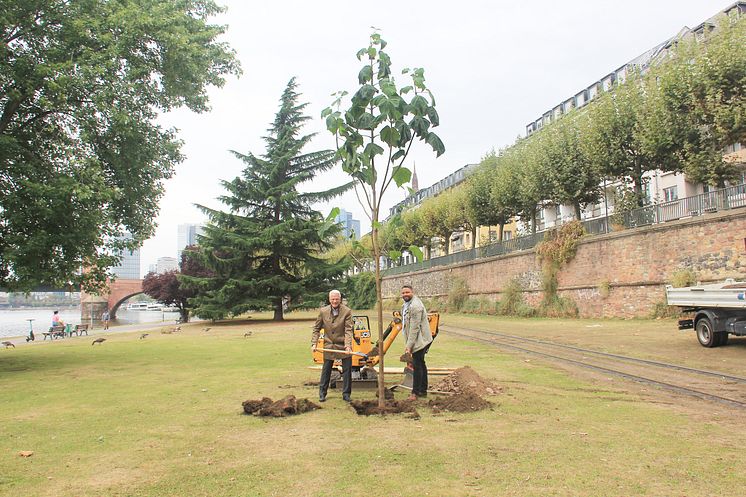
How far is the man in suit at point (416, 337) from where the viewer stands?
848 centimetres

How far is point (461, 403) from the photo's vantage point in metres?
7.68

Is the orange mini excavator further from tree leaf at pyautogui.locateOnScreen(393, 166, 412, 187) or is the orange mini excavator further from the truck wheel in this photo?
the truck wheel

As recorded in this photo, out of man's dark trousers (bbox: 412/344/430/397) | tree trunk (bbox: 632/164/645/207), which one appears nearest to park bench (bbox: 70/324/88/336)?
man's dark trousers (bbox: 412/344/430/397)

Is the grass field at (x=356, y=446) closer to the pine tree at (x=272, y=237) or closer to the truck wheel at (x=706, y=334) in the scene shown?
the truck wheel at (x=706, y=334)

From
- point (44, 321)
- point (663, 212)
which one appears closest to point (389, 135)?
point (663, 212)

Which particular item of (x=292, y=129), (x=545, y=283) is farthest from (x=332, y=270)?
(x=545, y=283)

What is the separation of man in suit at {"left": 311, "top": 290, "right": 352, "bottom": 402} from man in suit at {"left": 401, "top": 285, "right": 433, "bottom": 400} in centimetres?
95

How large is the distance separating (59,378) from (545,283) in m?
27.8

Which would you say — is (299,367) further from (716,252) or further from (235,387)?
(716,252)

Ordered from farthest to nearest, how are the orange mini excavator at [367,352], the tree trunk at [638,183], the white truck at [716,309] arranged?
the tree trunk at [638,183]
the white truck at [716,309]
the orange mini excavator at [367,352]

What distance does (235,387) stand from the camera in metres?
10.1

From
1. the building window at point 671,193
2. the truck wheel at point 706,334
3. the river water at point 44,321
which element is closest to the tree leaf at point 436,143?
the truck wheel at point 706,334

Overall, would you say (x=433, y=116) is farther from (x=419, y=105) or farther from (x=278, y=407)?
(x=278, y=407)

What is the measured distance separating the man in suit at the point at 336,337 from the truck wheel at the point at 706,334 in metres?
11.2
